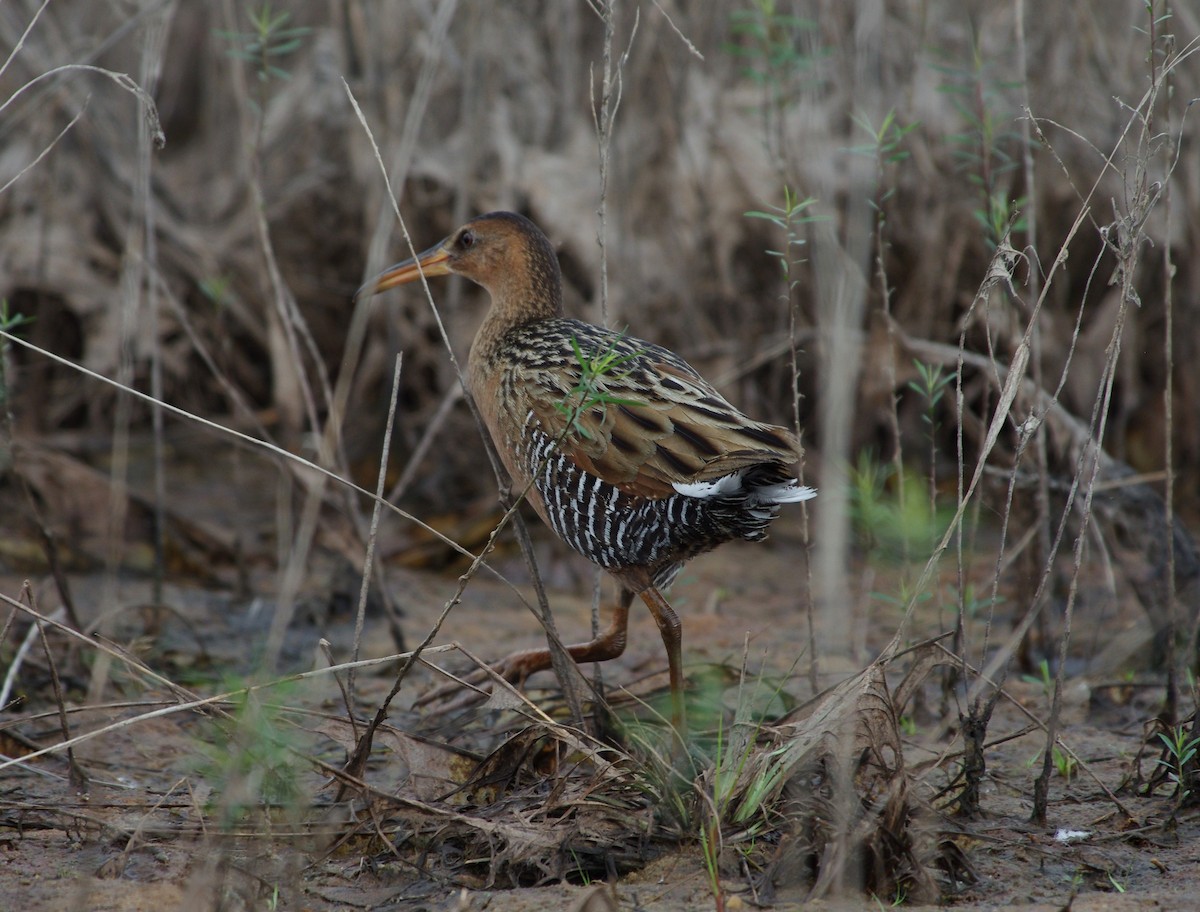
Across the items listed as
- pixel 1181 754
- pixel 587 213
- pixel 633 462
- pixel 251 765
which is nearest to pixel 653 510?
pixel 633 462

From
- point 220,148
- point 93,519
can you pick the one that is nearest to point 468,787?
point 93,519

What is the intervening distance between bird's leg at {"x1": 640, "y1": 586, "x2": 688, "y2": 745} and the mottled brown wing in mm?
264

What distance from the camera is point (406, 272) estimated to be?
355 cm

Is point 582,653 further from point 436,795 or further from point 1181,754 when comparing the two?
point 1181,754

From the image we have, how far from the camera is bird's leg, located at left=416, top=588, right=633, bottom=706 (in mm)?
2982

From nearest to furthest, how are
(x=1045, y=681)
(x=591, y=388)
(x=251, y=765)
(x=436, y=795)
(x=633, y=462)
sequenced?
(x=251, y=765) < (x=591, y=388) < (x=436, y=795) < (x=633, y=462) < (x=1045, y=681)

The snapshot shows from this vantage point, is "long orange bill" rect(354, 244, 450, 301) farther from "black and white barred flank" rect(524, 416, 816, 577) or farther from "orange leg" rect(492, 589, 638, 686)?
"orange leg" rect(492, 589, 638, 686)

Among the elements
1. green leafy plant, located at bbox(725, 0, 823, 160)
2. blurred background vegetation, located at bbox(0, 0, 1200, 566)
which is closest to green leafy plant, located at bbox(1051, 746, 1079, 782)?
green leafy plant, located at bbox(725, 0, 823, 160)

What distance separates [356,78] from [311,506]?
8.85 ft

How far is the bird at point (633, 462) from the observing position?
8.76 ft

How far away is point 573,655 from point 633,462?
1.83ft

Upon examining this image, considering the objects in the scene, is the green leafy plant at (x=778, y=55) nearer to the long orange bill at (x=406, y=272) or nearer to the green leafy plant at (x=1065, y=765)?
the long orange bill at (x=406, y=272)

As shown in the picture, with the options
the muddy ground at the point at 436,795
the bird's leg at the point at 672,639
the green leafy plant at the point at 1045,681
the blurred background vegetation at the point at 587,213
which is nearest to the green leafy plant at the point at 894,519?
the muddy ground at the point at 436,795

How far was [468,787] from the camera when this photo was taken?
8.30 feet
